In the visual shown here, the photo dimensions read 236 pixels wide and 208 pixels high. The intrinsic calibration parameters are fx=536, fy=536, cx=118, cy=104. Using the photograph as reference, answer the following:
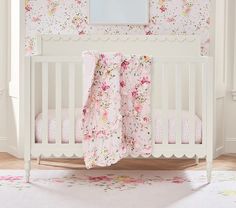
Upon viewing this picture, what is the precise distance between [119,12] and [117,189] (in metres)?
1.57

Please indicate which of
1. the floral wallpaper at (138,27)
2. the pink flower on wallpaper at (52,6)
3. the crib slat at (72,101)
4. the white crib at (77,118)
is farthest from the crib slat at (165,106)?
the pink flower on wallpaper at (52,6)

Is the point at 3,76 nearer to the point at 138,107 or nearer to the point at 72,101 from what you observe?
the point at 72,101

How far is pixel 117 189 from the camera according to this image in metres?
2.84

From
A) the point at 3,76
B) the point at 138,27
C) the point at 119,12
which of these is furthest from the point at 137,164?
the point at 3,76

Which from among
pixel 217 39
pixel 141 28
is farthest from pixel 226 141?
pixel 141 28

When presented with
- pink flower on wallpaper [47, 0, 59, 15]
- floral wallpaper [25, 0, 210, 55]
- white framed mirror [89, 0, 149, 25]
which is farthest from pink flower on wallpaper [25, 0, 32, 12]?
white framed mirror [89, 0, 149, 25]

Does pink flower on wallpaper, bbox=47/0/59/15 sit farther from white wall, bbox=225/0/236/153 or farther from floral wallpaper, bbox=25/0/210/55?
white wall, bbox=225/0/236/153

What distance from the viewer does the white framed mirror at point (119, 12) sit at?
393cm

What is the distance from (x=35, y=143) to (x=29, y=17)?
1255mm

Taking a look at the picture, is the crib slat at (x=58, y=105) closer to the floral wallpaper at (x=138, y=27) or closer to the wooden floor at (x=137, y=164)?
the wooden floor at (x=137, y=164)

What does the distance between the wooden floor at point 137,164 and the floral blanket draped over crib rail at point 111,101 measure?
21.3 inches

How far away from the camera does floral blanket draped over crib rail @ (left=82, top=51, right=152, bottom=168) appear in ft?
9.64

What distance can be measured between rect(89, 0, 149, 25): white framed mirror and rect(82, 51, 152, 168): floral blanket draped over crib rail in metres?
1.03

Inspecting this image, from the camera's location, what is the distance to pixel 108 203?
255cm
